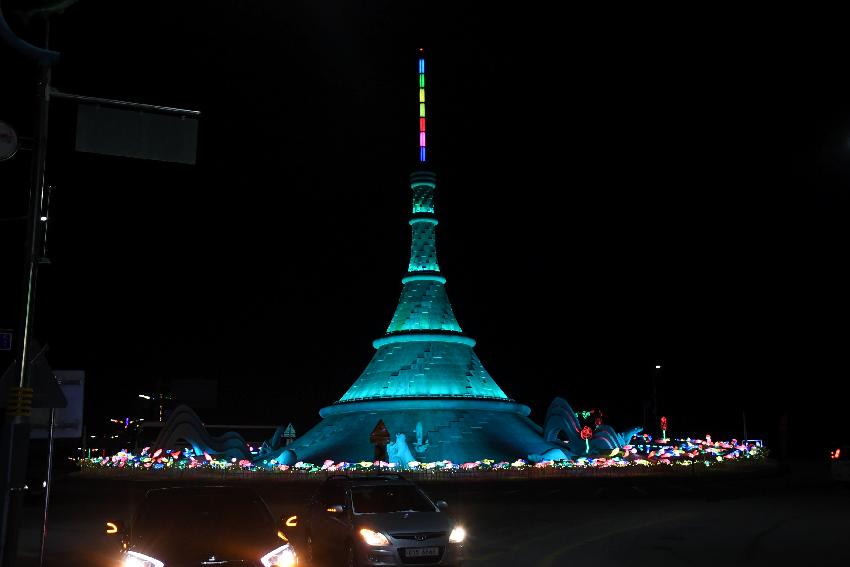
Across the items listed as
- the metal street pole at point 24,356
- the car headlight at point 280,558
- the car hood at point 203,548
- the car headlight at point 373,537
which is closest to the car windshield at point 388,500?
the car headlight at point 373,537

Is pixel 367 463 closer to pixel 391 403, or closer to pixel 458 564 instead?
pixel 391 403

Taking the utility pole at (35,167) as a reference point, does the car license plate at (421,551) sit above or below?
below

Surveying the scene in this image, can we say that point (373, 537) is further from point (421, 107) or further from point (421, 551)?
point (421, 107)

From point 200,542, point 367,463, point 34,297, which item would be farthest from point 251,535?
point 367,463

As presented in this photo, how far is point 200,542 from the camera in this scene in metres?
9.40

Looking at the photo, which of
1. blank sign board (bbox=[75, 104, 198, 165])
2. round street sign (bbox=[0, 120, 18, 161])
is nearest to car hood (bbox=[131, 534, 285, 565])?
blank sign board (bbox=[75, 104, 198, 165])

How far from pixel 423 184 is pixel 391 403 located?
52.5 feet

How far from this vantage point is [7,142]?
39.5ft

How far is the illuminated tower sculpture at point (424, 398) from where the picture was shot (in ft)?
168

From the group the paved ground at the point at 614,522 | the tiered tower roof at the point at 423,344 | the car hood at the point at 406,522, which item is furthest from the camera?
the tiered tower roof at the point at 423,344

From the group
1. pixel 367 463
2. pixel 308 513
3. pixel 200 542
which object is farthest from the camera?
pixel 367 463

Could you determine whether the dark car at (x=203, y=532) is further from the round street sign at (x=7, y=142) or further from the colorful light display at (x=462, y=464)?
the colorful light display at (x=462, y=464)

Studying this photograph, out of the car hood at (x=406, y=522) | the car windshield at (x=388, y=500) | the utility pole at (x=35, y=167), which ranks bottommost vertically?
the car hood at (x=406, y=522)

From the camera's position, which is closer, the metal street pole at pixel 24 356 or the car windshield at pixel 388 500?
the metal street pole at pixel 24 356
